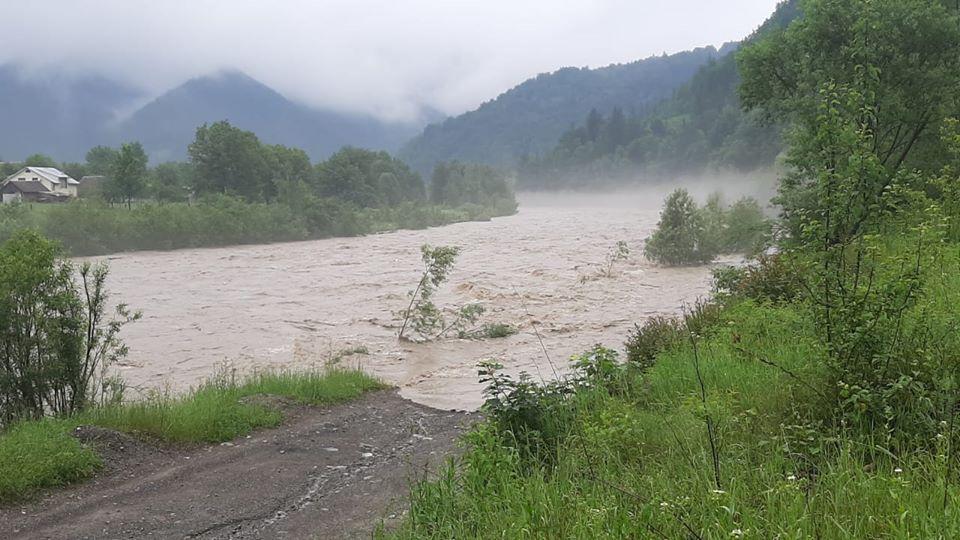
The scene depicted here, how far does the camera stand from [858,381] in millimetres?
4871

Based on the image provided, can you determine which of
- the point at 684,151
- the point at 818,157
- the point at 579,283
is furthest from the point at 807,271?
the point at 684,151

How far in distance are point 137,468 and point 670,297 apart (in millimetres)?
21512

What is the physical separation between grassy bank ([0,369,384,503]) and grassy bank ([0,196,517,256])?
34.9 meters

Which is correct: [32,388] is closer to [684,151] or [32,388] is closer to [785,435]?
[785,435]

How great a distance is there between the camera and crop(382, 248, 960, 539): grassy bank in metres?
3.50

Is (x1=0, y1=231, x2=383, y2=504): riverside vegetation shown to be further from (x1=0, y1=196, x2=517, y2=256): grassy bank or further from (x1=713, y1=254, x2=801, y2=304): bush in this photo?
(x1=0, y1=196, x2=517, y2=256): grassy bank

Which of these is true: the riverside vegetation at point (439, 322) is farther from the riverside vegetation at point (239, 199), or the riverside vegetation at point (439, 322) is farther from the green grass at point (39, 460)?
the riverside vegetation at point (239, 199)

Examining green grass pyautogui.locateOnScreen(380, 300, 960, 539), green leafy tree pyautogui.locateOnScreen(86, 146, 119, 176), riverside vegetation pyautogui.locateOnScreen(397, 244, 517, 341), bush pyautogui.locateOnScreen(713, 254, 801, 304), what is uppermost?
green leafy tree pyautogui.locateOnScreen(86, 146, 119, 176)

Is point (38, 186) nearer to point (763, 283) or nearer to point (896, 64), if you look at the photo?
point (896, 64)

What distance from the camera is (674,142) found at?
434 ft

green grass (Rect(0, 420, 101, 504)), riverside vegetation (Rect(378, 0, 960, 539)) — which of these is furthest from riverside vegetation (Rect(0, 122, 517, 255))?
riverside vegetation (Rect(378, 0, 960, 539))

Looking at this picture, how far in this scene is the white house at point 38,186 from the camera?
8188 centimetres

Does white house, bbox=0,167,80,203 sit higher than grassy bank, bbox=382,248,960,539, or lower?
higher

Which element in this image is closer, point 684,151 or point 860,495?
point 860,495
